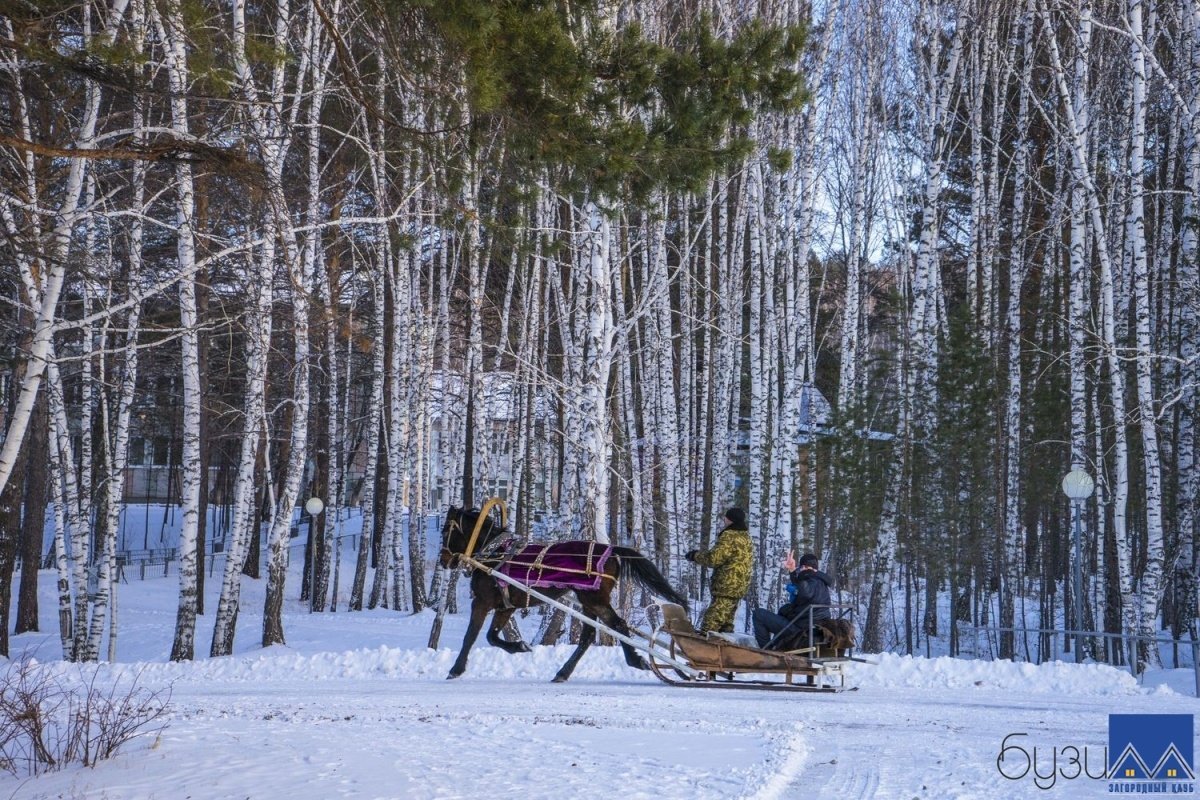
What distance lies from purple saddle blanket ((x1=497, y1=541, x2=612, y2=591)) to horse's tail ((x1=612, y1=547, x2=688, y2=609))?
0.23 metres

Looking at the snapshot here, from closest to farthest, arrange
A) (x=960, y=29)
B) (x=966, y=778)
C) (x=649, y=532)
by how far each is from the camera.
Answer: (x=966, y=778) → (x=960, y=29) → (x=649, y=532)

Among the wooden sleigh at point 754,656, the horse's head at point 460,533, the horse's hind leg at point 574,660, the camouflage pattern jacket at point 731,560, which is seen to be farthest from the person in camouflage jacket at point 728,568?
the horse's head at point 460,533

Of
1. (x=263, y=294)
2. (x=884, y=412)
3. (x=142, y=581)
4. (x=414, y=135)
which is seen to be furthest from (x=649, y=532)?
(x=142, y=581)

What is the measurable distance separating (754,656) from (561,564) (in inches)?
88.6

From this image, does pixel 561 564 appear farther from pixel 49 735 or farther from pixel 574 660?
pixel 49 735

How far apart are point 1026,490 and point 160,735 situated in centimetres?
2325

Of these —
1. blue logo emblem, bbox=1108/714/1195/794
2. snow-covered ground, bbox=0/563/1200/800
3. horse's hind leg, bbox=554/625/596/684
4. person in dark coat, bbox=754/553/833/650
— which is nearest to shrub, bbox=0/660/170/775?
snow-covered ground, bbox=0/563/1200/800

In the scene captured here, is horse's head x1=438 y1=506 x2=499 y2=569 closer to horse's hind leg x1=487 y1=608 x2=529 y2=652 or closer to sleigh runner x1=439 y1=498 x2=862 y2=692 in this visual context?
sleigh runner x1=439 y1=498 x2=862 y2=692

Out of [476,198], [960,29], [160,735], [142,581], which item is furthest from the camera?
[142,581]

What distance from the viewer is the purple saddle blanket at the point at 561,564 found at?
39.9 feet

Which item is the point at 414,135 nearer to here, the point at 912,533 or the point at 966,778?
the point at 966,778

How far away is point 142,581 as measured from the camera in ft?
122

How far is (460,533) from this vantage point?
41.4 ft

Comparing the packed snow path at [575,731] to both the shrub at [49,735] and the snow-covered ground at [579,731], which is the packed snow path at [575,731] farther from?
the shrub at [49,735]
